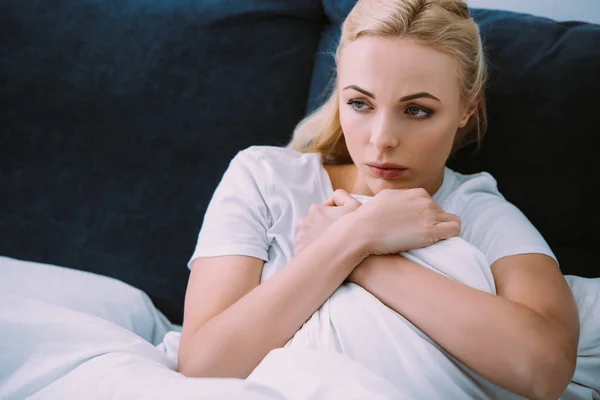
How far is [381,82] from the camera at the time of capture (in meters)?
1.19

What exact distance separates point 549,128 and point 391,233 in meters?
0.54

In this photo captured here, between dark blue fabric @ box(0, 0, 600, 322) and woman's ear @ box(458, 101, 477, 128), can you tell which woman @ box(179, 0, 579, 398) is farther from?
dark blue fabric @ box(0, 0, 600, 322)

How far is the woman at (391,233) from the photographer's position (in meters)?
1.04

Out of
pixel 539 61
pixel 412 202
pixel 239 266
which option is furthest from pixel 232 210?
pixel 539 61

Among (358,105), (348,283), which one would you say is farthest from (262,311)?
(358,105)

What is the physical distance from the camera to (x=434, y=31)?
121cm

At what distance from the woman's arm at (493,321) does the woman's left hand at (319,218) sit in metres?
0.11

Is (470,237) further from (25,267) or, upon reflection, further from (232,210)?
(25,267)

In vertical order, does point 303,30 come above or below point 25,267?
above

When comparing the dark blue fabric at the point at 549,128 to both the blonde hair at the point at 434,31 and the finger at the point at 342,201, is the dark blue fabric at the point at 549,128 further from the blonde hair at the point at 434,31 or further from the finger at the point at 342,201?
the finger at the point at 342,201

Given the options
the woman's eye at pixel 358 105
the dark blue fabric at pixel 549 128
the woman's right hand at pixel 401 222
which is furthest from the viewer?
the dark blue fabric at pixel 549 128

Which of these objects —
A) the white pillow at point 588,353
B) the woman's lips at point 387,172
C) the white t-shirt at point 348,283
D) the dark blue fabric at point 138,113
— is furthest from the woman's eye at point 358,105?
the white pillow at point 588,353

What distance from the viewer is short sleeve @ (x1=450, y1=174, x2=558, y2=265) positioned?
121cm

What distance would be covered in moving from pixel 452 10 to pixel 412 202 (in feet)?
1.26
